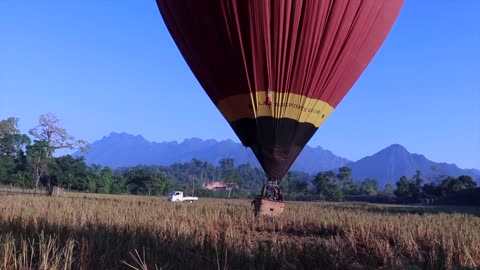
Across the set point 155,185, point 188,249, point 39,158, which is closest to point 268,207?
point 188,249

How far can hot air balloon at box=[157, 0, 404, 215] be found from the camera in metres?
10.8

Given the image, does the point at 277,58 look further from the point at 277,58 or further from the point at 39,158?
the point at 39,158

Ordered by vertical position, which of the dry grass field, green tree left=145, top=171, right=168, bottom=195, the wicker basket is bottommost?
the dry grass field

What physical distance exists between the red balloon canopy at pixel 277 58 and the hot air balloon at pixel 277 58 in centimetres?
2

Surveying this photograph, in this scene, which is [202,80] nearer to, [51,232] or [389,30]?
[389,30]

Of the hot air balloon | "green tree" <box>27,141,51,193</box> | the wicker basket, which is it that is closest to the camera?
the hot air balloon

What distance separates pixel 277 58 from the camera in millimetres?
10852

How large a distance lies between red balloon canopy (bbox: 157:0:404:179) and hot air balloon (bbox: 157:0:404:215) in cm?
2

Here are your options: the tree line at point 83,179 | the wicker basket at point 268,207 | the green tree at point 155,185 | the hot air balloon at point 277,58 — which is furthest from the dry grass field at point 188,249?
the green tree at point 155,185

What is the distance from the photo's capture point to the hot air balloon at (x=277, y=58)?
424 inches

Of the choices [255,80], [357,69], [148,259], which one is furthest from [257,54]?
[148,259]

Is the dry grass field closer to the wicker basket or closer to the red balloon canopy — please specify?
the red balloon canopy

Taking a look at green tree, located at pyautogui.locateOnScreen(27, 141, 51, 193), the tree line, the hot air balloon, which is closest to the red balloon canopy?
the hot air balloon

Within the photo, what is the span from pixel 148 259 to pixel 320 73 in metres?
6.66
